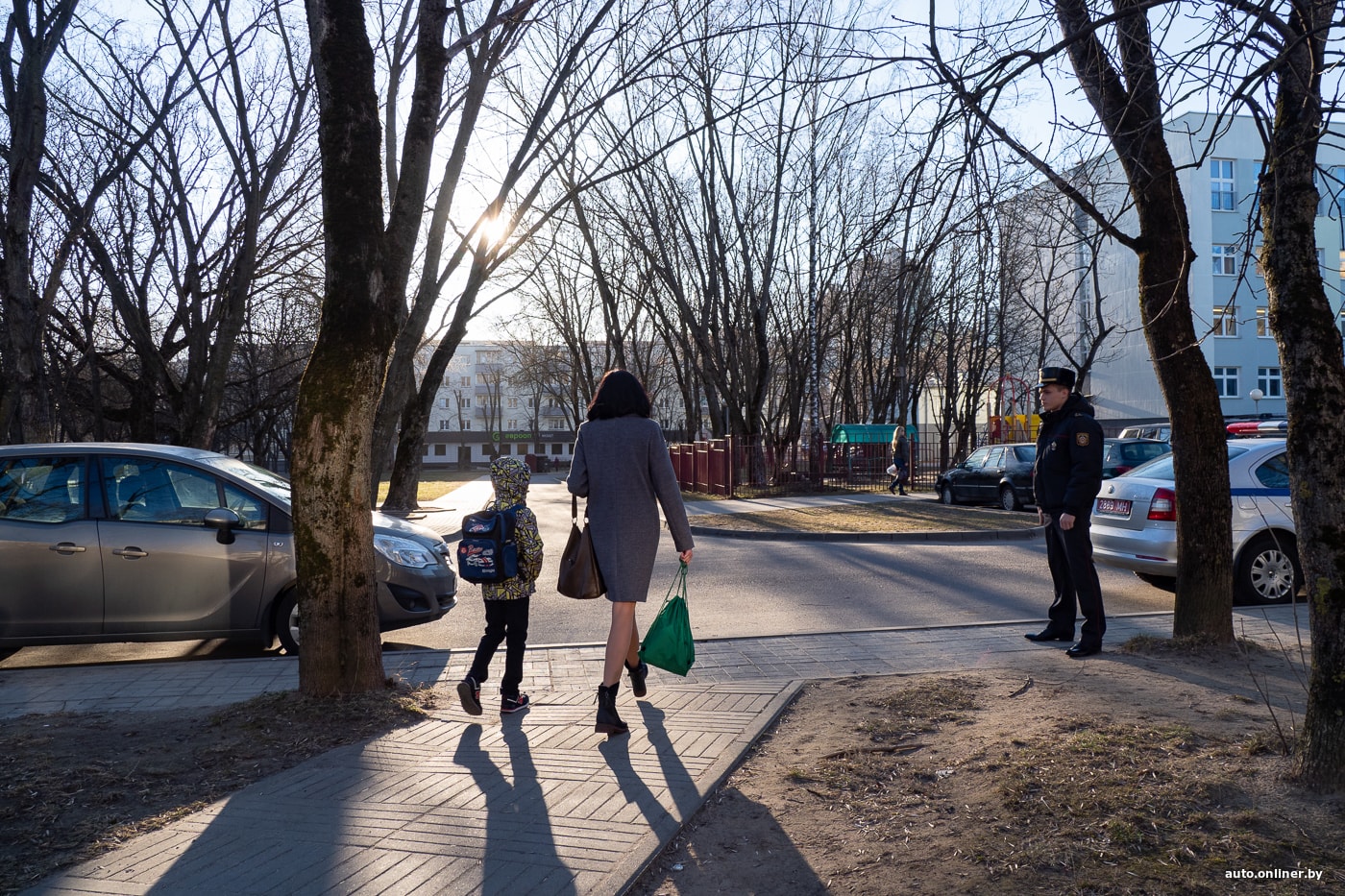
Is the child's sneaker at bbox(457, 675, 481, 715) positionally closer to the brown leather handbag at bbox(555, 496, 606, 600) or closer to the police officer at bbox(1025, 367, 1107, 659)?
the brown leather handbag at bbox(555, 496, 606, 600)

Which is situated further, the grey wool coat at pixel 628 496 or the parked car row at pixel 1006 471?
the parked car row at pixel 1006 471

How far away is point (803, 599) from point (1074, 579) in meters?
3.75

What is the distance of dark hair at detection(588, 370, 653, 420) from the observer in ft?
17.6

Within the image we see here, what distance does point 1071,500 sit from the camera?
694 centimetres

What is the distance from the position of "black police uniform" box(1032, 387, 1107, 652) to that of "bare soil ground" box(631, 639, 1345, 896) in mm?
1296

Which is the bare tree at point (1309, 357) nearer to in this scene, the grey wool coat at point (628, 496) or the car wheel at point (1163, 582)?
the grey wool coat at point (628, 496)

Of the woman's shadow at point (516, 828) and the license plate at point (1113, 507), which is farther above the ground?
the license plate at point (1113, 507)

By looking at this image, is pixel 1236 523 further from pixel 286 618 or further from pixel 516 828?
pixel 286 618

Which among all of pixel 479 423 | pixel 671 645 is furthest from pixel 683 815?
pixel 479 423

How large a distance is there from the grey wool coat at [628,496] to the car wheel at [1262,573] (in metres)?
6.26

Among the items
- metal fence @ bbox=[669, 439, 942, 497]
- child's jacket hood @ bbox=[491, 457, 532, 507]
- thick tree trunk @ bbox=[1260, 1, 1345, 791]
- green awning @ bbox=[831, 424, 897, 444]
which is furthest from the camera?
green awning @ bbox=[831, 424, 897, 444]

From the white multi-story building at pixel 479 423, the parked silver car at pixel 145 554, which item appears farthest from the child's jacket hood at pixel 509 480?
the white multi-story building at pixel 479 423

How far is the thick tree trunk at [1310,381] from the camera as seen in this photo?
3.62 m

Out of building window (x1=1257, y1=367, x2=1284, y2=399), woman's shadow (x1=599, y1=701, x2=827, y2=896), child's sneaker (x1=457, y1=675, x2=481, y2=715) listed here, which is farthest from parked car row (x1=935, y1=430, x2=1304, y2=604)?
building window (x1=1257, y1=367, x2=1284, y2=399)
